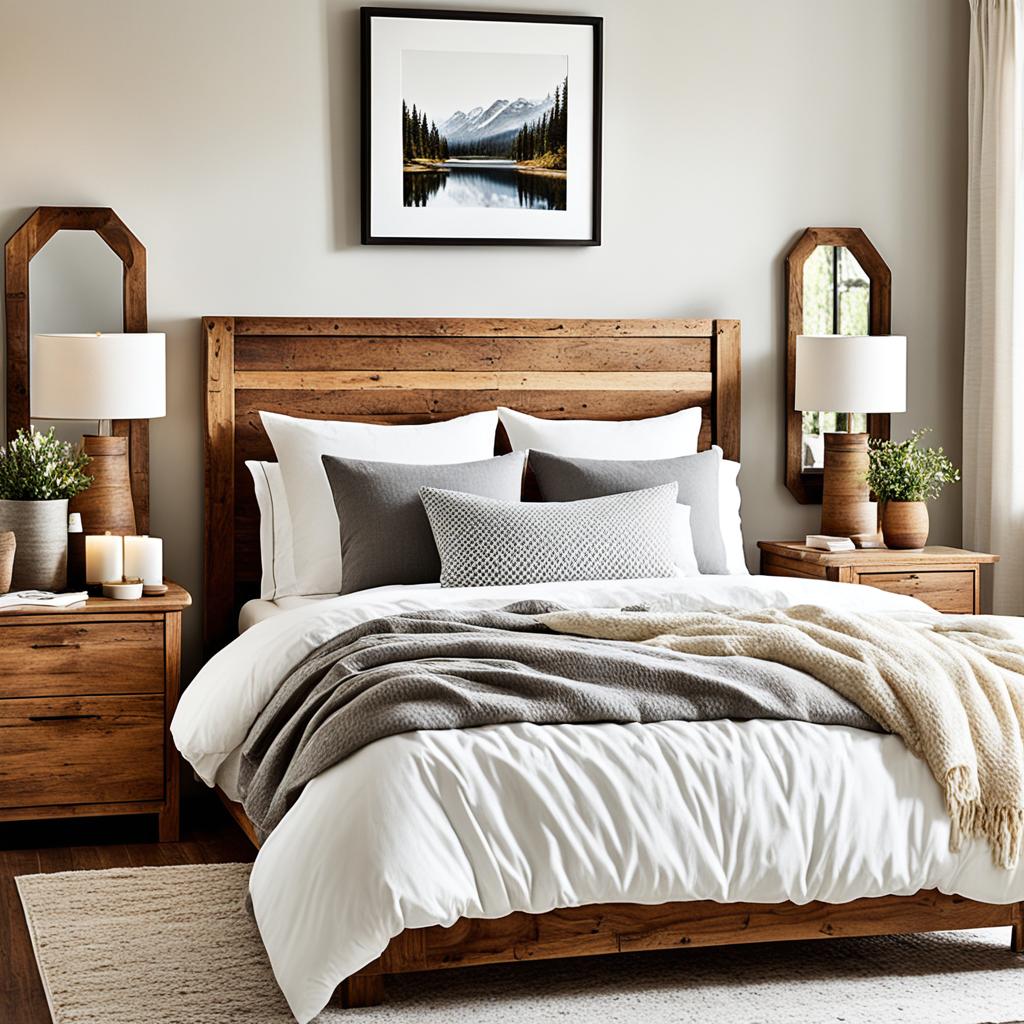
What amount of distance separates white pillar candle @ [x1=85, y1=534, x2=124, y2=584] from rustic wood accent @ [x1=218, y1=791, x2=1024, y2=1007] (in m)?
1.81

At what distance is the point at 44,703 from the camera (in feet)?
13.2

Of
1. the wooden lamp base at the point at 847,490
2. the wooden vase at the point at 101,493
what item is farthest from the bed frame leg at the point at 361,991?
the wooden lamp base at the point at 847,490

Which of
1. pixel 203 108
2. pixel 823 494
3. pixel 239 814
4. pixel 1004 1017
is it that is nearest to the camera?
pixel 1004 1017

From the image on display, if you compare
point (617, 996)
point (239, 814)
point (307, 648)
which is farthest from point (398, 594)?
point (617, 996)

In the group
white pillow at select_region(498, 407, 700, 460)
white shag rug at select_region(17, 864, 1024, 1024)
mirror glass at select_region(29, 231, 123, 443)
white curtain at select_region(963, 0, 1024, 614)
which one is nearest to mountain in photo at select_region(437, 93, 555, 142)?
white pillow at select_region(498, 407, 700, 460)

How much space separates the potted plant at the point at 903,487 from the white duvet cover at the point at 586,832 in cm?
217

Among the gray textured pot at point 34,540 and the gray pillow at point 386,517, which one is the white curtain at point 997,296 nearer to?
the gray pillow at point 386,517

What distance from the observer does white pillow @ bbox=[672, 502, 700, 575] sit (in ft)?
14.6

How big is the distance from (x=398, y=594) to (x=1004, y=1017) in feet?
6.00

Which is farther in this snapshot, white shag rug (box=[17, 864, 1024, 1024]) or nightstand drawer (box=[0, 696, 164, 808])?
nightstand drawer (box=[0, 696, 164, 808])

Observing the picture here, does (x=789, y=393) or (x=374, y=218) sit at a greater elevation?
(x=374, y=218)

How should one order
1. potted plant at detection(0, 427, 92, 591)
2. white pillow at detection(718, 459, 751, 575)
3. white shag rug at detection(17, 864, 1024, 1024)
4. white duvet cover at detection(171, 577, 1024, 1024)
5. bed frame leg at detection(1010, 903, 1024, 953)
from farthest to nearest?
white pillow at detection(718, 459, 751, 575) → potted plant at detection(0, 427, 92, 591) → bed frame leg at detection(1010, 903, 1024, 953) → white shag rug at detection(17, 864, 1024, 1024) → white duvet cover at detection(171, 577, 1024, 1024)

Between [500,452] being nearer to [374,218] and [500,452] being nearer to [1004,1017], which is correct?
[374,218]

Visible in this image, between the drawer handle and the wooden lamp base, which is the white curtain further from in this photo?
the drawer handle
